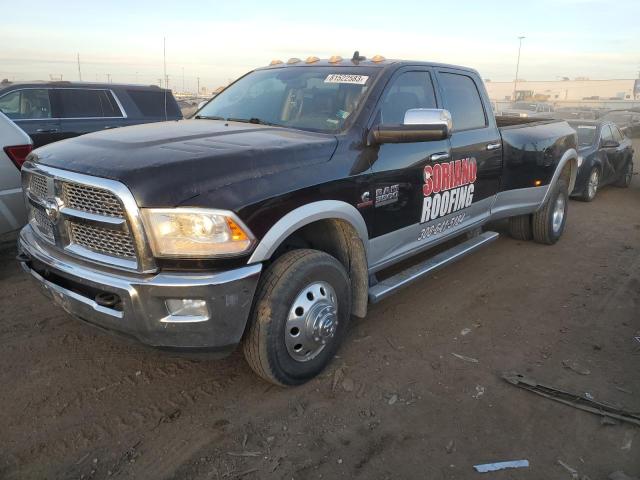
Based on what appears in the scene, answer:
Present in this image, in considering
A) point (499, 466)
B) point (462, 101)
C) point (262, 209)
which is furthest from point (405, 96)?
point (499, 466)

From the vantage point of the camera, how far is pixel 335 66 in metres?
3.97

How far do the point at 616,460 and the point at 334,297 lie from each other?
1703mm

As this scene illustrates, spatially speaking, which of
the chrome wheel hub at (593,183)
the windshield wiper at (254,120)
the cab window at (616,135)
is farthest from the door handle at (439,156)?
the cab window at (616,135)

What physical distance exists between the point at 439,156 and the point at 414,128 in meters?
0.77

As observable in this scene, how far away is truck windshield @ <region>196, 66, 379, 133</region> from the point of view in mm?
3580

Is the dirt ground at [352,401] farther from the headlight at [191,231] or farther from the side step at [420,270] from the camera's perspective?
the headlight at [191,231]

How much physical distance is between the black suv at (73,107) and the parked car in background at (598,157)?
7.60m

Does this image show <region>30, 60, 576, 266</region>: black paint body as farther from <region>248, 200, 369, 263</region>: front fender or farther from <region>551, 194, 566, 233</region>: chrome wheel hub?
<region>551, 194, 566, 233</region>: chrome wheel hub

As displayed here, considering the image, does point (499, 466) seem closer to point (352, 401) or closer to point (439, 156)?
point (352, 401)

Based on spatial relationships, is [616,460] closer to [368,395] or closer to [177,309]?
[368,395]

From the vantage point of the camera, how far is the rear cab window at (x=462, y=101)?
4457 millimetres

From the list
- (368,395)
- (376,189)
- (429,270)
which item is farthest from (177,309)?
(429,270)

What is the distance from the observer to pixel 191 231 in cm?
247

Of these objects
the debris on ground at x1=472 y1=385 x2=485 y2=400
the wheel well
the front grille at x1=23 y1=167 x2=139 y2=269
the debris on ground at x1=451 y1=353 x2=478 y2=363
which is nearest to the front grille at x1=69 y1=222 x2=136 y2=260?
the front grille at x1=23 y1=167 x2=139 y2=269
